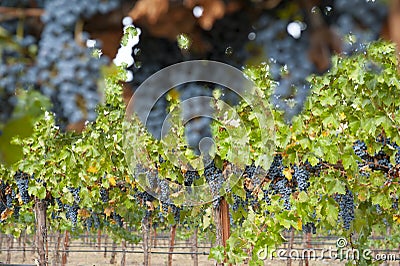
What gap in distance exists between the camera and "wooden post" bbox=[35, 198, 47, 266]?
6609mm

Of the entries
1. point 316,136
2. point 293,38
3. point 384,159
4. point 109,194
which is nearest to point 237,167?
point 316,136

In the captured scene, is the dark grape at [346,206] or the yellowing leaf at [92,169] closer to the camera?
the yellowing leaf at [92,169]

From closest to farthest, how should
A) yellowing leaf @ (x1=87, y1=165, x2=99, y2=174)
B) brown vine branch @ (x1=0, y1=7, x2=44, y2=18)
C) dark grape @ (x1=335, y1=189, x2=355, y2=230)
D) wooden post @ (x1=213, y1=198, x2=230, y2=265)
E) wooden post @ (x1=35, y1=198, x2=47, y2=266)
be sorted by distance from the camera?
brown vine branch @ (x1=0, y1=7, x2=44, y2=18) < wooden post @ (x1=213, y1=198, x2=230, y2=265) < yellowing leaf @ (x1=87, y1=165, x2=99, y2=174) < dark grape @ (x1=335, y1=189, x2=355, y2=230) < wooden post @ (x1=35, y1=198, x2=47, y2=266)

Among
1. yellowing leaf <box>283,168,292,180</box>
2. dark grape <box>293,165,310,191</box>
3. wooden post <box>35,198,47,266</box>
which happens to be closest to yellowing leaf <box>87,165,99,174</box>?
wooden post <box>35,198,47,266</box>

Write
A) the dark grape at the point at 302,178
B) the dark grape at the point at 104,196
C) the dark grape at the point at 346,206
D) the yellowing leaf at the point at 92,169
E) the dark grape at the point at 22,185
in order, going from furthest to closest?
1. the dark grape at the point at 104,196
2. the dark grape at the point at 22,185
3. the dark grape at the point at 346,206
4. the yellowing leaf at the point at 92,169
5. the dark grape at the point at 302,178

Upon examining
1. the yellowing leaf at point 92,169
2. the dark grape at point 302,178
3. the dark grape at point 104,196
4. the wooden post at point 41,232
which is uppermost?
the yellowing leaf at point 92,169

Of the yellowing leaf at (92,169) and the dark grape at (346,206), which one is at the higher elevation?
the yellowing leaf at (92,169)

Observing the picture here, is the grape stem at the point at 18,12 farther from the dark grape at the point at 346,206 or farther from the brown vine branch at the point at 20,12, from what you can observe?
the dark grape at the point at 346,206

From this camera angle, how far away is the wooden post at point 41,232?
260 inches

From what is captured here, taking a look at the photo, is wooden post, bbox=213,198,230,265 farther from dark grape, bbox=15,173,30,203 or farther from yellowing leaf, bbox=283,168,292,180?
dark grape, bbox=15,173,30,203

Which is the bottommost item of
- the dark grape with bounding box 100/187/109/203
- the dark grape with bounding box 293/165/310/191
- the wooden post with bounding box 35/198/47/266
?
the wooden post with bounding box 35/198/47/266

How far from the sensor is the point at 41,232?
675 cm

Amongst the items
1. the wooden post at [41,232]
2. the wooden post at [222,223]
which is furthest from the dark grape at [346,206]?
the wooden post at [41,232]

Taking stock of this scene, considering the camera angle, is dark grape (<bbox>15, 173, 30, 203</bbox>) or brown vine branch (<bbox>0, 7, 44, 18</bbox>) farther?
dark grape (<bbox>15, 173, 30, 203</bbox>)
